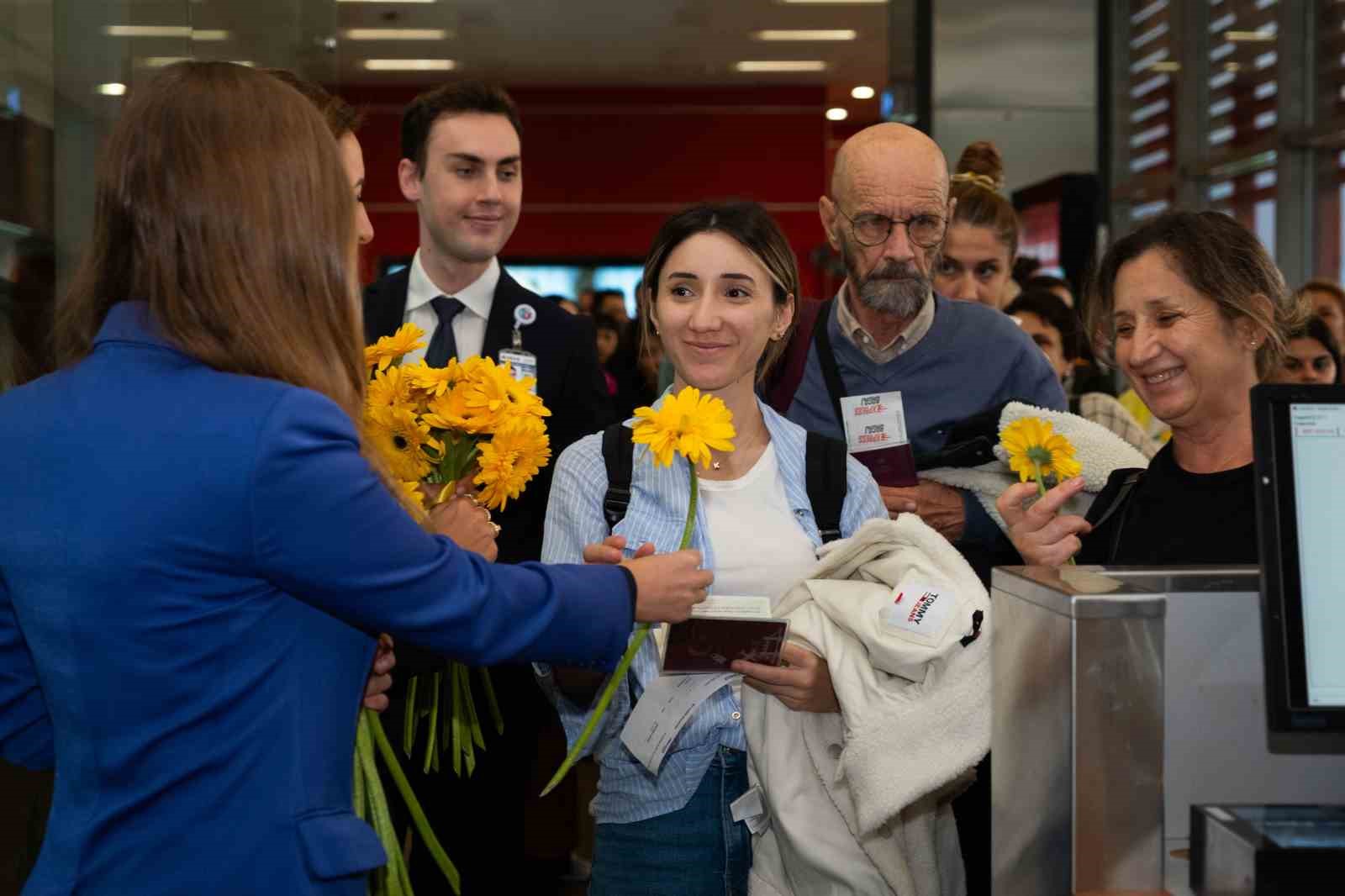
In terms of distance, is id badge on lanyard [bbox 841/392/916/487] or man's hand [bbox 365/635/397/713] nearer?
man's hand [bbox 365/635/397/713]

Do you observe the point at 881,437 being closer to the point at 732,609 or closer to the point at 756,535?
the point at 756,535

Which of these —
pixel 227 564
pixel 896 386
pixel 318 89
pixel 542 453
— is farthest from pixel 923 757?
pixel 318 89

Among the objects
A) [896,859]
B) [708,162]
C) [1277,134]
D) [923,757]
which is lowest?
[896,859]

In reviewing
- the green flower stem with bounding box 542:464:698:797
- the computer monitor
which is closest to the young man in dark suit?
the green flower stem with bounding box 542:464:698:797

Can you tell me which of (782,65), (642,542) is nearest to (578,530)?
(642,542)

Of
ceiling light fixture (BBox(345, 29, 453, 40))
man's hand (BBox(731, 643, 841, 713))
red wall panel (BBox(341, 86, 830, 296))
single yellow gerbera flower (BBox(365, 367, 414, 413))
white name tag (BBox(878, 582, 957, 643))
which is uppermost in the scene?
ceiling light fixture (BBox(345, 29, 453, 40))

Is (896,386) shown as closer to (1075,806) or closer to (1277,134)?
(1075,806)

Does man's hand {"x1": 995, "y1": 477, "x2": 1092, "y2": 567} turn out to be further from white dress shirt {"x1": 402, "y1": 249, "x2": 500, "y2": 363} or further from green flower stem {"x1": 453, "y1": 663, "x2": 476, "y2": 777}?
white dress shirt {"x1": 402, "y1": 249, "x2": 500, "y2": 363}

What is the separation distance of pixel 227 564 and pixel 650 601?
507 mm

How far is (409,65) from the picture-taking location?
43.1 feet

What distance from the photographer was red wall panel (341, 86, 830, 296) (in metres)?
14.6

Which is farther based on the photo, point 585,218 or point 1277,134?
point 585,218

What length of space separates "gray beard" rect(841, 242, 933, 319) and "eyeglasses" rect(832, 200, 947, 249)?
0.08m

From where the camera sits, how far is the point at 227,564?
4.31 ft
